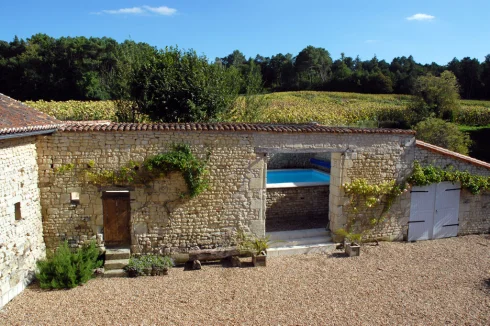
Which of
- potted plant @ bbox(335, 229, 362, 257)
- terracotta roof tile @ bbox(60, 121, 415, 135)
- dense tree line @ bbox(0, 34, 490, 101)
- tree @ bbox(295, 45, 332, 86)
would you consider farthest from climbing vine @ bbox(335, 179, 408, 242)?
tree @ bbox(295, 45, 332, 86)

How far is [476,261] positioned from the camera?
958 cm

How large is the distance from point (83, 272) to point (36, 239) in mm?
1457

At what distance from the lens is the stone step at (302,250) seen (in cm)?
980

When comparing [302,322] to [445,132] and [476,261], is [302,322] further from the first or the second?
[445,132]

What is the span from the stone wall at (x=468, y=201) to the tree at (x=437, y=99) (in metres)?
16.1

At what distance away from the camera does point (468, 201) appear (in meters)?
11.4

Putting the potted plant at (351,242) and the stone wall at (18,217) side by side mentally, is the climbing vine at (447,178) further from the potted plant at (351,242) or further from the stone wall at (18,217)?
the stone wall at (18,217)

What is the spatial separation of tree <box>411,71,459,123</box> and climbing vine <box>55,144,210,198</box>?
22.3 meters

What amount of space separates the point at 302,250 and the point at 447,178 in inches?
202

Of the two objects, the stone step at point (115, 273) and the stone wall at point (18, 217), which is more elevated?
the stone wall at point (18, 217)

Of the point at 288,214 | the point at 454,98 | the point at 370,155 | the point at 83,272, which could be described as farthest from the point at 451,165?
the point at 454,98

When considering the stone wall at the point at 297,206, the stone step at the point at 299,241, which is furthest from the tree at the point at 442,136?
the stone step at the point at 299,241

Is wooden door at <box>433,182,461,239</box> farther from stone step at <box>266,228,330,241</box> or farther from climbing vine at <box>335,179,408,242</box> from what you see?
stone step at <box>266,228,330,241</box>

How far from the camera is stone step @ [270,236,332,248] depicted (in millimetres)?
10151
